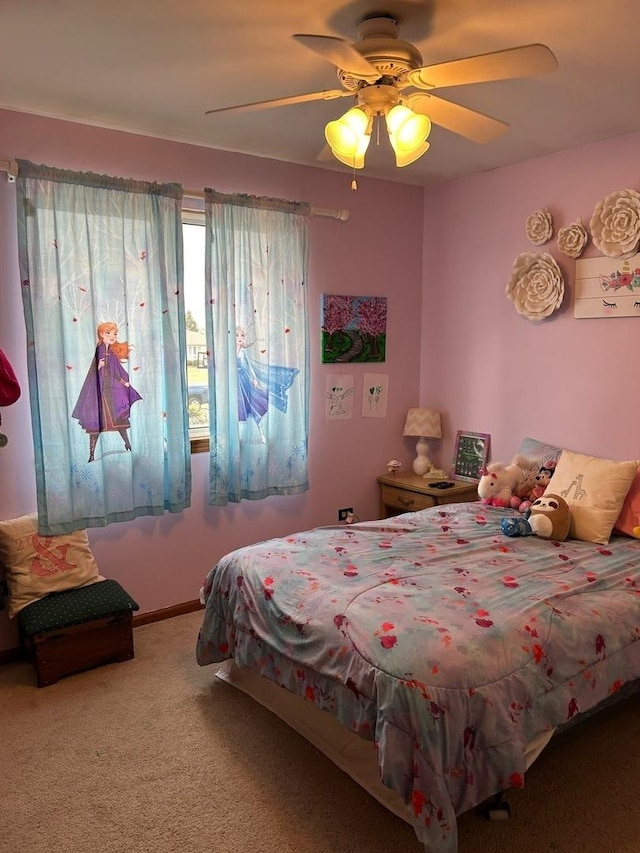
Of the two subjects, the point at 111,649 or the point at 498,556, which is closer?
the point at 498,556

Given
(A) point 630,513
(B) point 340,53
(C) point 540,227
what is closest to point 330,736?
(A) point 630,513

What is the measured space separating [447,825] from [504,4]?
2.41 metres

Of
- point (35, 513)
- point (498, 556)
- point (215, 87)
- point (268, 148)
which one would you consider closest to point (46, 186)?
point (215, 87)

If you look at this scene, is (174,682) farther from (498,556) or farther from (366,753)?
(498,556)

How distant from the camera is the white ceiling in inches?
79.5

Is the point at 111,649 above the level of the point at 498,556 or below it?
below

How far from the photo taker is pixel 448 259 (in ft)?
13.9

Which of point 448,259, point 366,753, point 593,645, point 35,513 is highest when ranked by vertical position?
point 448,259

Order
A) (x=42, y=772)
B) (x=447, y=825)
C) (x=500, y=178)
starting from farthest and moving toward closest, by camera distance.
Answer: (x=500, y=178) → (x=42, y=772) → (x=447, y=825)

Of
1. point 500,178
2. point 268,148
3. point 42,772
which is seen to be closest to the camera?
point 42,772

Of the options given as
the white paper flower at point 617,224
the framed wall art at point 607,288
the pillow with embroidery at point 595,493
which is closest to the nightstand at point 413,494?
the pillow with embroidery at point 595,493

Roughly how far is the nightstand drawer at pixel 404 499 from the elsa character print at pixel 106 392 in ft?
5.93

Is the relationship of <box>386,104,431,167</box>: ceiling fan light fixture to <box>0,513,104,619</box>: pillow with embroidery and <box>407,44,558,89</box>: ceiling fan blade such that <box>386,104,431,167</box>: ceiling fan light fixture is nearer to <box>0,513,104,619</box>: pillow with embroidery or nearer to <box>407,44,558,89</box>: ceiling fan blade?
<box>407,44,558,89</box>: ceiling fan blade

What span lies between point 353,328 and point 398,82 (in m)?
2.08
